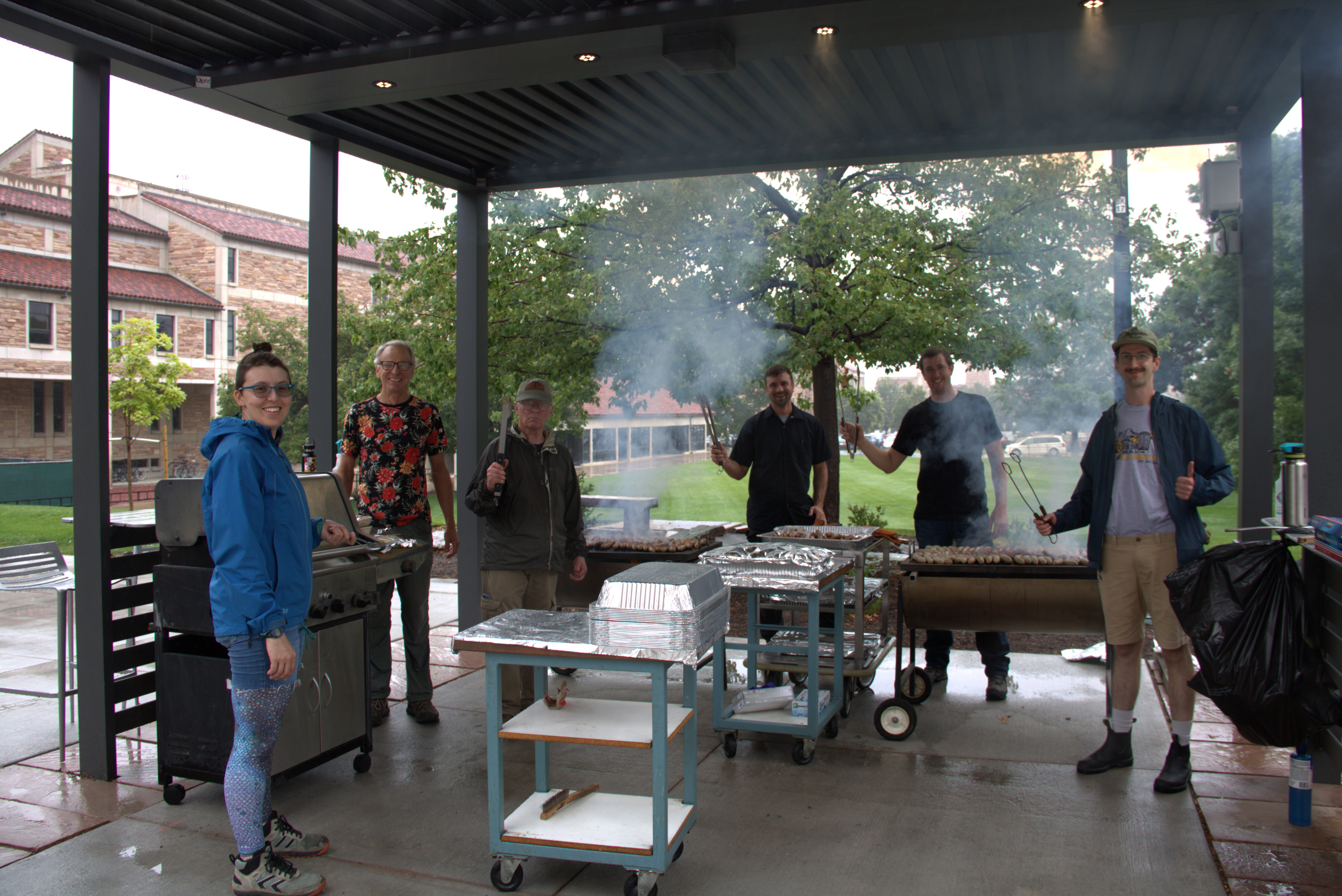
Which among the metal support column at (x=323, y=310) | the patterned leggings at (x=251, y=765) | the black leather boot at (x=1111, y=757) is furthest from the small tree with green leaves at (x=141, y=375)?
the black leather boot at (x=1111, y=757)

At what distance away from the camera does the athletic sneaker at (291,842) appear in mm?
2957

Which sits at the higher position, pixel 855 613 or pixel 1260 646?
pixel 1260 646

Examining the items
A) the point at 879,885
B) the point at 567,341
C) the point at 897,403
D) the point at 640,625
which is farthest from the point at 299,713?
the point at 897,403

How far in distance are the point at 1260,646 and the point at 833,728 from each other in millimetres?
1832

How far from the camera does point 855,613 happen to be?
4.70m

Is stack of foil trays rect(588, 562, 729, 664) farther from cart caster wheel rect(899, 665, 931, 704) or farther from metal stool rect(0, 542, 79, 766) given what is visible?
metal stool rect(0, 542, 79, 766)

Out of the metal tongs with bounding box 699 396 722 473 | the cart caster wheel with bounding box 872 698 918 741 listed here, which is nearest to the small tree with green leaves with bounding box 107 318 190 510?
the metal tongs with bounding box 699 396 722 473

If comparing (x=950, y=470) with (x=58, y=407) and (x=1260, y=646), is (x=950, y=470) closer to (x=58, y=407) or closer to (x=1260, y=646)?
(x=1260, y=646)

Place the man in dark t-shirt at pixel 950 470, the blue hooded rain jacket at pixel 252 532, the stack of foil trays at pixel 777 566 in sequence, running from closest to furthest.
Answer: the blue hooded rain jacket at pixel 252 532 < the stack of foil trays at pixel 777 566 < the man in dark t-shirt at pixel 950 470

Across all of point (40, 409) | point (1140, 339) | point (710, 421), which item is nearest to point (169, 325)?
point (40, 409)

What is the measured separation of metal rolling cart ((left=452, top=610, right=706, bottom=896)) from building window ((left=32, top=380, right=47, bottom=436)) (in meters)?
26.3

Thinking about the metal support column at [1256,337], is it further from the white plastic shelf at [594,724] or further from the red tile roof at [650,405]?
the red tile roof at [650,405]

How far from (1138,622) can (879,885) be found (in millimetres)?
1731

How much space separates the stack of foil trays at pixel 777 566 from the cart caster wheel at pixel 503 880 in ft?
4.27
